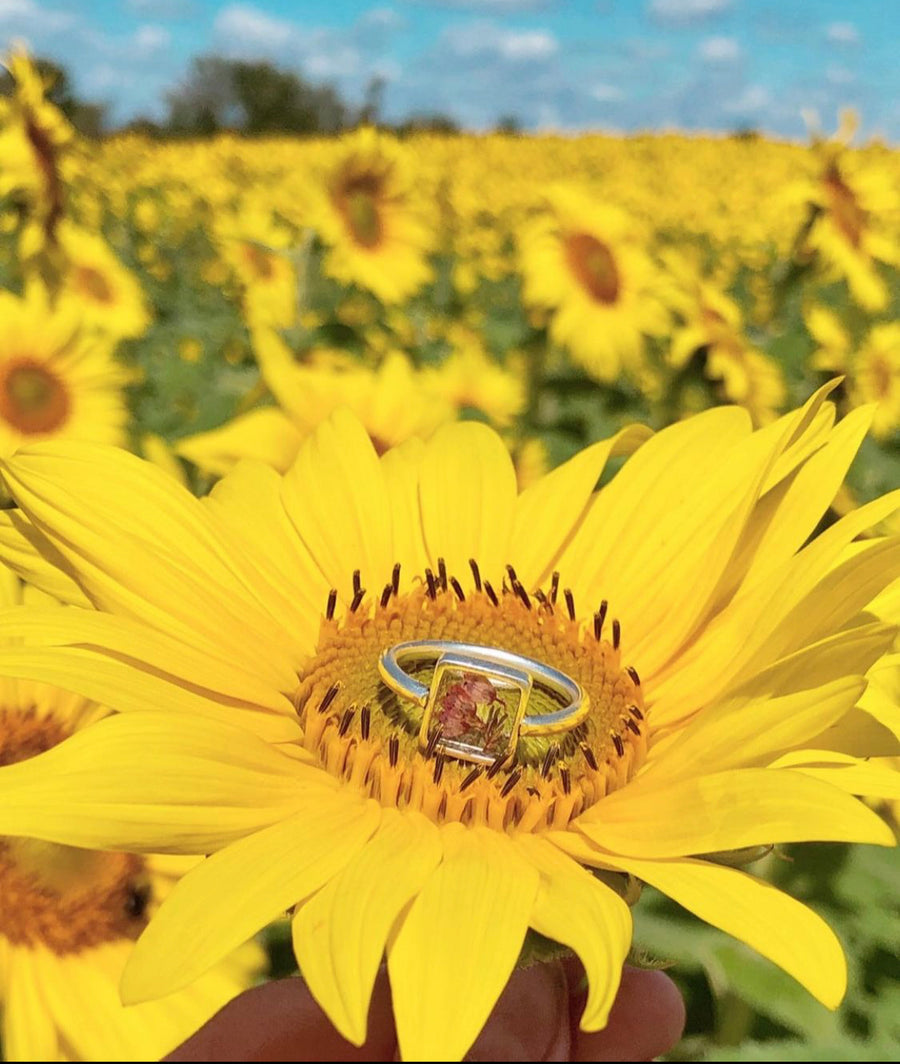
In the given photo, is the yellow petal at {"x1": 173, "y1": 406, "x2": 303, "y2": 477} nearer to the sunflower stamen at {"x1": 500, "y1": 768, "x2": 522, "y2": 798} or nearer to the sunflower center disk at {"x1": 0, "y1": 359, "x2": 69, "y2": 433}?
the sunflower center disk at {"x1": 0, "y1": 359, "x2": 69, "y2": 433}

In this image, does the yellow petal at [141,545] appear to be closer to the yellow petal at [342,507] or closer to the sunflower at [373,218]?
the yellow petal at [342,507]

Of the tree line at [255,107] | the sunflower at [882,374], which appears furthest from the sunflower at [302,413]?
the tree line at [255,107]

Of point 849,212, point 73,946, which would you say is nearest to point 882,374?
point 849,212

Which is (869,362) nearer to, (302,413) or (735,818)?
(302,413)

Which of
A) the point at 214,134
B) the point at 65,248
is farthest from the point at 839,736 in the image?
→ the point at 214,134

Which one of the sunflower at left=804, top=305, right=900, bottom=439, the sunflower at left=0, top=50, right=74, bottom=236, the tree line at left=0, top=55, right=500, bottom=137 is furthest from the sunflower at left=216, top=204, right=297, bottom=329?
the tree line at left=0, top=55, right=500, bottom=137

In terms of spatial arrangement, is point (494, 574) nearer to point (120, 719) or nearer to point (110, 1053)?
point (120, 719)
